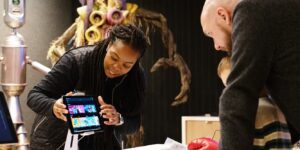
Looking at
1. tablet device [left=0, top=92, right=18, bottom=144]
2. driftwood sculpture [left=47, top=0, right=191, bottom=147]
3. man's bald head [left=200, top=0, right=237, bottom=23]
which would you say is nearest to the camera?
man's bald head [left=200, top=0, right=237, bottom=23]

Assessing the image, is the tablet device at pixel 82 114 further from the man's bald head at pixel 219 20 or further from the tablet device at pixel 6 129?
the man's bald head at pixel 219 20

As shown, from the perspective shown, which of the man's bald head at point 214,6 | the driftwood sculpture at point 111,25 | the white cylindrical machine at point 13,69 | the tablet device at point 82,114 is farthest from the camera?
the driftwood sculpture at point 111,25

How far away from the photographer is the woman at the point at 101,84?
1.72 meters

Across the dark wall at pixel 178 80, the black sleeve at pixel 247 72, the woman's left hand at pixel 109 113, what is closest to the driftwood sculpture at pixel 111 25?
the dark wall at pixel 178 80

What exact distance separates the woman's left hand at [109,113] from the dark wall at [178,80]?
8.67ft

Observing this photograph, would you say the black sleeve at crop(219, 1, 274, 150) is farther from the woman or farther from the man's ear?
the woman

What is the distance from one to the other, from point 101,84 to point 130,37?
0.73 feet

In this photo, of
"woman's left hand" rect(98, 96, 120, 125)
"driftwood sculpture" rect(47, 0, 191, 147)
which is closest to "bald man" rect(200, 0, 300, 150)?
"woman's left hand" rect(98, 96, 120, 125)

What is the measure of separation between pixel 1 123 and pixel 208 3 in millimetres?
697

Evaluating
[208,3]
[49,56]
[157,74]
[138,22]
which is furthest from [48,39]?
[208,3]

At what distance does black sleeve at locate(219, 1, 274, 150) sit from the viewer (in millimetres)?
778

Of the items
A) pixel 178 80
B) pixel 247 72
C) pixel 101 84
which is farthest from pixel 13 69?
pixel 178 80

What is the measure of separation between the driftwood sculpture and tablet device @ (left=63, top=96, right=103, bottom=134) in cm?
116

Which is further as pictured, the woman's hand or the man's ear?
the woman's hand
